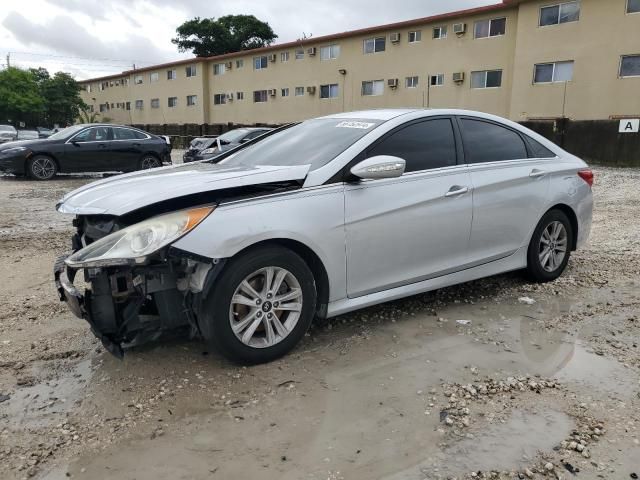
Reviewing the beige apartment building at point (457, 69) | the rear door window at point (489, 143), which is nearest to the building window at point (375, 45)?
the beige apartment building at point (457, 69)

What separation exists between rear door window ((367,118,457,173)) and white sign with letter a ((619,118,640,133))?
17101 millimetres

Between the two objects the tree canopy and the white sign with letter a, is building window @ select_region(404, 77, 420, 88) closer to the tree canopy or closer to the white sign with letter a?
the white sign with letter a

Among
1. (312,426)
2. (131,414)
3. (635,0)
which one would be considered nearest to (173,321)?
(131,414)

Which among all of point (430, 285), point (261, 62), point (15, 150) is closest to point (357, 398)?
point (430, 285)

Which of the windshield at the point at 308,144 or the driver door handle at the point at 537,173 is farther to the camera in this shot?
the driver door handle at the point at 537,173

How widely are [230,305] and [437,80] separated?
27530 mm

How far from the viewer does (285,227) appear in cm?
318

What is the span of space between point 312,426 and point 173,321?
1.02 m

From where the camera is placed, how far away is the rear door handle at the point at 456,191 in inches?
158

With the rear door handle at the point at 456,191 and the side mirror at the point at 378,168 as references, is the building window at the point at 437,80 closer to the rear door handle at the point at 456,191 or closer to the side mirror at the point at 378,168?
the rear door handle at the point at 456,191

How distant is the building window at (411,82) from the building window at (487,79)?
3.33 m

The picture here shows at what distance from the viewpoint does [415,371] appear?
327cm

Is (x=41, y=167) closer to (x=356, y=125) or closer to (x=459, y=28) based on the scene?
(x=356, y=125)

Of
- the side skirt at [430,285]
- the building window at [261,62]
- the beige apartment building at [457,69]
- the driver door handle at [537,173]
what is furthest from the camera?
the building window at [261,62]
